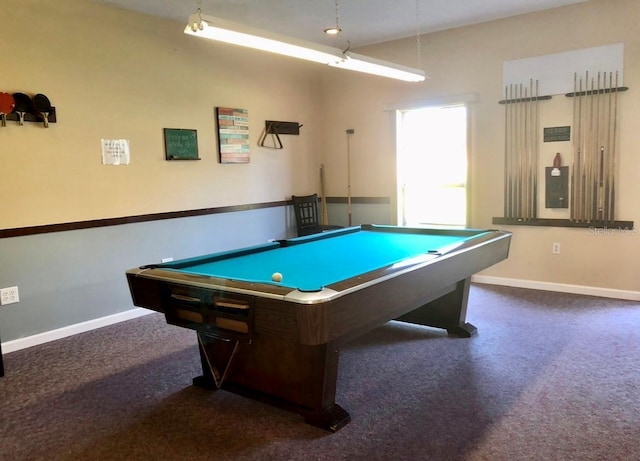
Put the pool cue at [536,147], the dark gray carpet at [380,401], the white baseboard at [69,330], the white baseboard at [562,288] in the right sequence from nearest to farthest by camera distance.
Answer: the dark gray carpet at [380,401] → the white baseboard at [69,330] → the white baseboard at [562,288] → the pool cue at [536,147]

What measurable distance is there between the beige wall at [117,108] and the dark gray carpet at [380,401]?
1.19 metres

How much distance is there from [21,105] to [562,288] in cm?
479

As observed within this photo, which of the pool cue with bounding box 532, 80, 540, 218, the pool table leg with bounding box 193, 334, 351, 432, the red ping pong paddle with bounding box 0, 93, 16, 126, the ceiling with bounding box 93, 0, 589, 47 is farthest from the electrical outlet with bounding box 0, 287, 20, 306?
the pool cue with bounding box 532, 80, 540, 218

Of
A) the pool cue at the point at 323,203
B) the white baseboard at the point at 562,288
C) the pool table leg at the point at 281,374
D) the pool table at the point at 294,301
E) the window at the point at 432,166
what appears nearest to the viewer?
the pool table at the point at 294,301

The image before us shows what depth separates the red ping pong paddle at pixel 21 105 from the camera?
352 cm

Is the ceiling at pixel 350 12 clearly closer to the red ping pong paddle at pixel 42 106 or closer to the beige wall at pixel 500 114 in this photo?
the beige wall at pixel 500 114

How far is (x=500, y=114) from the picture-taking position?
490 centimetres

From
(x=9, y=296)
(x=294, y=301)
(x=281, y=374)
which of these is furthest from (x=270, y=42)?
(x=9, y=296)

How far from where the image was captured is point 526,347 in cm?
337

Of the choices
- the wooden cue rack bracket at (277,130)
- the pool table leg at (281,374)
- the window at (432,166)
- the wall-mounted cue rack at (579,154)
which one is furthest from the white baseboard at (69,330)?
the wall-mounted cue rack at (579,154)

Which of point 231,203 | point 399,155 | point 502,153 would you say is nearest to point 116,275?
point 231,203

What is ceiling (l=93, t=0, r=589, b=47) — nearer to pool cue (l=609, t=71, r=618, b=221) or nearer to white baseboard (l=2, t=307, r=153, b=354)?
pool cue (l=609, t=71, r=618, b=221)

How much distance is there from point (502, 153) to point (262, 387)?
3.46 m

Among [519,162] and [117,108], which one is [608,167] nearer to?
[519,162]
